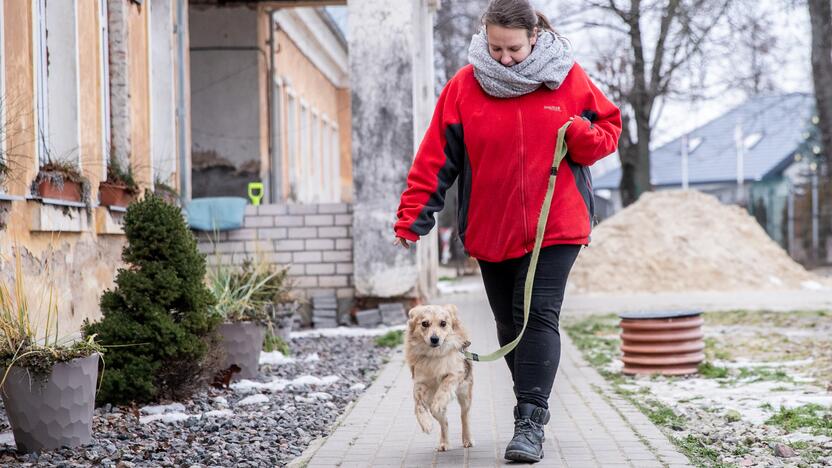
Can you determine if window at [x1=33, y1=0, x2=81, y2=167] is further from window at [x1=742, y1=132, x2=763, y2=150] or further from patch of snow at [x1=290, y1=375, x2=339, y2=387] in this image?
window at [x1=742, y1=132, x2=763, y2=150]

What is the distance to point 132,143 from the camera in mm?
10383

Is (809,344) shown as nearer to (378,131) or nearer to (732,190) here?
(378,131)

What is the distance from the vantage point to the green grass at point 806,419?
20.4ft

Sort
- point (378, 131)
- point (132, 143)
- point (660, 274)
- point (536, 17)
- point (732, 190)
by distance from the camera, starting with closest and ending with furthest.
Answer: point (536, 17), point (132, 143), point (378, 131), point (660, 274), point (732, 190)

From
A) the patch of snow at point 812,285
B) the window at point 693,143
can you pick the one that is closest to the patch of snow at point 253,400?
the patch of snow at point 812,285

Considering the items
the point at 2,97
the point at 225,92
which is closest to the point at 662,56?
the point at 225,92

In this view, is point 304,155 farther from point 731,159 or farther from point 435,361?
point 731,159

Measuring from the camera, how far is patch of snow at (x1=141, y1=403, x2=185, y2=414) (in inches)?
271

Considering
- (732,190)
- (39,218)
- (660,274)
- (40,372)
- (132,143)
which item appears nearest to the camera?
(40,372)

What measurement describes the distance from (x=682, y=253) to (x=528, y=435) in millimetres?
17850

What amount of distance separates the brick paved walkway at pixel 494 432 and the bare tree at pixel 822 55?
1801cm

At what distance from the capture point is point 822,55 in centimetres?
2450

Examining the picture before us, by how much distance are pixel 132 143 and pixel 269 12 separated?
26.6 ft

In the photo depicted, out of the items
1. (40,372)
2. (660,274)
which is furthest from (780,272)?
(40,372)
